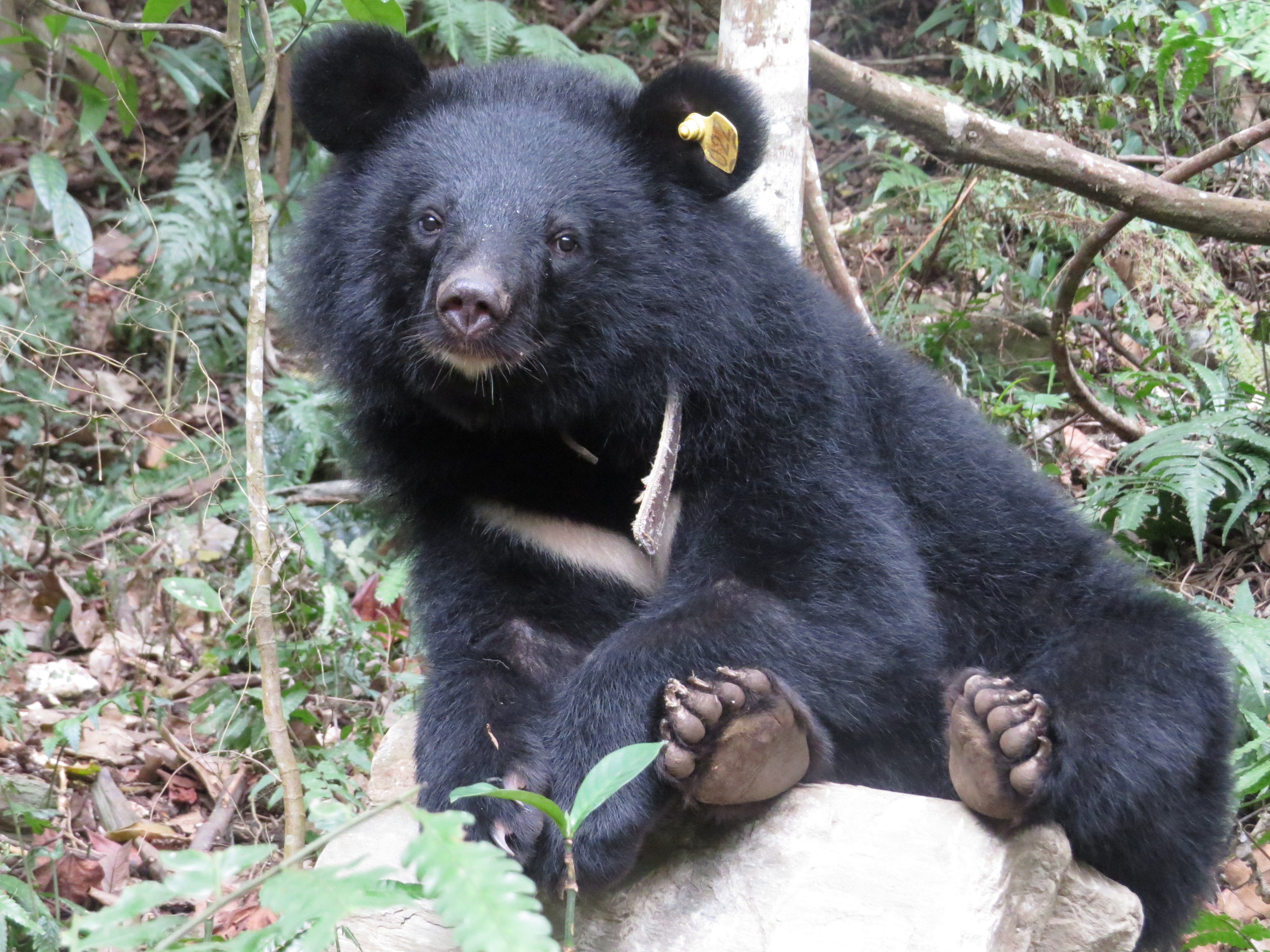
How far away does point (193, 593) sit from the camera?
363 cm

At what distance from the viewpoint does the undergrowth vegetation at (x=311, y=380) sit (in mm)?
3947

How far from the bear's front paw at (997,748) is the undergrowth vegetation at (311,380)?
93cm

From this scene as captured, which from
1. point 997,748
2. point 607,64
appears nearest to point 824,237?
point 607,64

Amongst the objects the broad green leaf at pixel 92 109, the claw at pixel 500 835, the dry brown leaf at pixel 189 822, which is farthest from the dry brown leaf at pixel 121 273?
the claw at pixel 500 835

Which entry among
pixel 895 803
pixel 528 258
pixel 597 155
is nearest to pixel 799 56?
pixel 597 155

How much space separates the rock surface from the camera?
2.49 m

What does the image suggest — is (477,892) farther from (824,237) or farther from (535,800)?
(824,237)

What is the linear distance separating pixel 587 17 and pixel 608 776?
778cm

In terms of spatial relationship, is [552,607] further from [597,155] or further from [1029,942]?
[1029,942]

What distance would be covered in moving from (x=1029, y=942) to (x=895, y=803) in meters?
0.39

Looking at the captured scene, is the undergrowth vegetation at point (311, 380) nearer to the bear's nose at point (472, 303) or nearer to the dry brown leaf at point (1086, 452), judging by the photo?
the dry brown leaf at point (1086, 452)

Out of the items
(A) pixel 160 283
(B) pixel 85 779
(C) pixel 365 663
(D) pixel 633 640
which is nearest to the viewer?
(D) pixel 633 640

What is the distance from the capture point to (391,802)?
1618 millimetres

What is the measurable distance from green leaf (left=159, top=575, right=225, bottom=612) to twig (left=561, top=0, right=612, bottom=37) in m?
6.24
